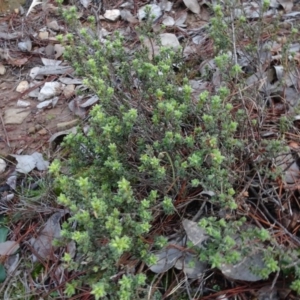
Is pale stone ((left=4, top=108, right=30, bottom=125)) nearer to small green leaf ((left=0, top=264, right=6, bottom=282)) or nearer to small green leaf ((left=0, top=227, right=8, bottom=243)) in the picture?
small green leaf ((left=0, top=227, right=8, bottom=243))

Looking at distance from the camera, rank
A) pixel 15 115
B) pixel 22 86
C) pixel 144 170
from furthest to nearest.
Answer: pixel 22 86 → pixel 15 115 → pixel 144 170

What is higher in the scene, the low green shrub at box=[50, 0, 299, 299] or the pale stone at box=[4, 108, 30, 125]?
the low green shrub at box=[50, 0, 299, 299]

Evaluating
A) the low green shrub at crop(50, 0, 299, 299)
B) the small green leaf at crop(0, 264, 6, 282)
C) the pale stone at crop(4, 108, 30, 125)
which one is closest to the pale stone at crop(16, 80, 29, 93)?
the pale stone at crop(4, 108, 30, 125)

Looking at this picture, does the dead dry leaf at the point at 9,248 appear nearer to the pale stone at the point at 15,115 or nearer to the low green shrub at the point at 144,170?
the low green shrub at the point at 144,170

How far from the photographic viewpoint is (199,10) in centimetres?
342

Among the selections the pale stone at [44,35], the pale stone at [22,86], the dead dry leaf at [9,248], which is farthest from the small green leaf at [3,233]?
the pale stone at [44,35]

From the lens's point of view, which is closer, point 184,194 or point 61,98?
point 184,194

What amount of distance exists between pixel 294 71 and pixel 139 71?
0.88 meters

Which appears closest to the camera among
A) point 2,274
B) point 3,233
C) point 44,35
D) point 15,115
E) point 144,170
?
point 144,170

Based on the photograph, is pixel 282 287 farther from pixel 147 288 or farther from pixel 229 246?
pixel 147 288

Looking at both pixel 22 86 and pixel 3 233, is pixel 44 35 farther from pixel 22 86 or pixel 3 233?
pixel 3 233

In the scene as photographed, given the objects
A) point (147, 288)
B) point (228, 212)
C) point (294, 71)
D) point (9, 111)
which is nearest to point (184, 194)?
point (228, 212)

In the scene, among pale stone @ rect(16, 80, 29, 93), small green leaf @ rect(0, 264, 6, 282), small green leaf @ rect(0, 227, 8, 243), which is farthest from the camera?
pale stone @ rect(16, 80, 29, 93)

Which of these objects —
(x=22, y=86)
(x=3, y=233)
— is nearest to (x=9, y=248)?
(x=3, y=233)
